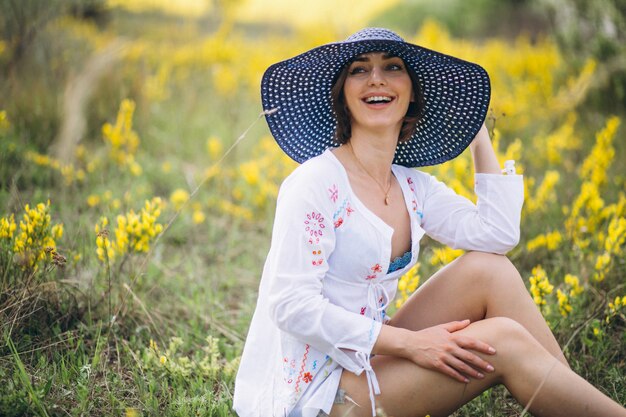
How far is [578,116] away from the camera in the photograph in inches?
209

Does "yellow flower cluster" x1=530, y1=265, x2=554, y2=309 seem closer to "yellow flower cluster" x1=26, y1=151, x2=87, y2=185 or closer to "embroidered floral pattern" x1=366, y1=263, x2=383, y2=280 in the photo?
"embroidered floral pattern" x1=366, y1=263, x2=383, y2=280

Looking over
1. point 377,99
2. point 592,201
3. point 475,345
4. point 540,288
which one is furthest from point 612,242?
point 377,99

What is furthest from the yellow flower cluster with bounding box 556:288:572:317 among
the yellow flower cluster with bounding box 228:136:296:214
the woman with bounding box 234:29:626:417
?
the yellow flower cluster with bounding box 228:136:296:214

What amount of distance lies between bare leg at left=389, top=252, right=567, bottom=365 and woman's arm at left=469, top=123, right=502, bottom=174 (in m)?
0.29

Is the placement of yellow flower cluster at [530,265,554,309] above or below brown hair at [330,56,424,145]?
below

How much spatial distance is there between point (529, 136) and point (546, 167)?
932 millimetres

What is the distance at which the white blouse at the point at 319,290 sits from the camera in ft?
5.45

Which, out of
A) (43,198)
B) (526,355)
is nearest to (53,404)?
(526,355)

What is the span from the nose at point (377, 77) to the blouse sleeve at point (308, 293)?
424 mm

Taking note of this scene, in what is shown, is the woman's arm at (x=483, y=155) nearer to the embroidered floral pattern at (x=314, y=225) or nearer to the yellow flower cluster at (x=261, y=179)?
the embroidered floral pattern at (x=314, y=225)

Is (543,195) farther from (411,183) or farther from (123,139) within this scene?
(123,139)

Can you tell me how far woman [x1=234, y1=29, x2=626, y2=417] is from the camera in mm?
1661

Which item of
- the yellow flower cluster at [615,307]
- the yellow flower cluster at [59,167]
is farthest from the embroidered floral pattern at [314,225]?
the yellow flower cluster at [59,167]

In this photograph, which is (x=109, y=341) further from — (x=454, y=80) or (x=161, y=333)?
(x=454, y=80)
